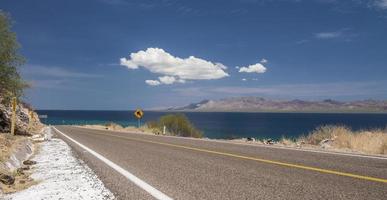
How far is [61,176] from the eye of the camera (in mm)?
8219

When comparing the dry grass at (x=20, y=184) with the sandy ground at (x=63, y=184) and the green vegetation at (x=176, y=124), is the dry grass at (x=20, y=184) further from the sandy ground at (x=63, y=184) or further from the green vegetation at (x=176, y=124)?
the green vegetation at (x=176, y=124)

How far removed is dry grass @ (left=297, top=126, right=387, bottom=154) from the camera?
47.2 ft

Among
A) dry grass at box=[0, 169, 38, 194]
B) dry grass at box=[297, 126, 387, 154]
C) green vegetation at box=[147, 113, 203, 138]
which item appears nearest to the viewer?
dry grass at box=[0, 169, 38, 194]

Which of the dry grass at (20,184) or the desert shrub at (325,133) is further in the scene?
the desert shrub at (325,133)

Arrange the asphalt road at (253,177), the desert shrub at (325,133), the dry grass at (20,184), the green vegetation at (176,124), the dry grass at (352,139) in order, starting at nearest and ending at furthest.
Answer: the asphalt road at (253,177) → the dry grass at (20,184) → the dry grass at (352,139) → the desert shrub at (325,133) → the green vegetation at (176,124)

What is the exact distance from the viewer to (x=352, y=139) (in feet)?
54.3

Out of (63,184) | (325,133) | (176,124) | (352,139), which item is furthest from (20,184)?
(176,124)

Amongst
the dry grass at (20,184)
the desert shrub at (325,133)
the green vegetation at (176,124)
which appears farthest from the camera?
the green vegetation at (176,124)

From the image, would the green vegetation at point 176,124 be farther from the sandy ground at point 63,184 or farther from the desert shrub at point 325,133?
the sandy ground at point 63,184

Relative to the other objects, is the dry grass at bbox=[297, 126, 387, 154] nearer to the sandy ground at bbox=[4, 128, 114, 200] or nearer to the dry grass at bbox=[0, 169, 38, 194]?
the sandy ground at bbox=[4, 128, 114, 200]

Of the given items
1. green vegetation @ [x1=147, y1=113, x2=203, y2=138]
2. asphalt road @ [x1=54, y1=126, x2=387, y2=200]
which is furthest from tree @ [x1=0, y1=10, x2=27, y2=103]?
green vegetation @ [x1=147, y1=113, x2=203, y2=138]

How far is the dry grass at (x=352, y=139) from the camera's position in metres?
14.4

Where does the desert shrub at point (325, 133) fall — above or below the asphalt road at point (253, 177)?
above

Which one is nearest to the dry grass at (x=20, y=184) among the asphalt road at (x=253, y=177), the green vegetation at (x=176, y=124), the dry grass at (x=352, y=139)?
the asphalt road at (x=253, y=177)
